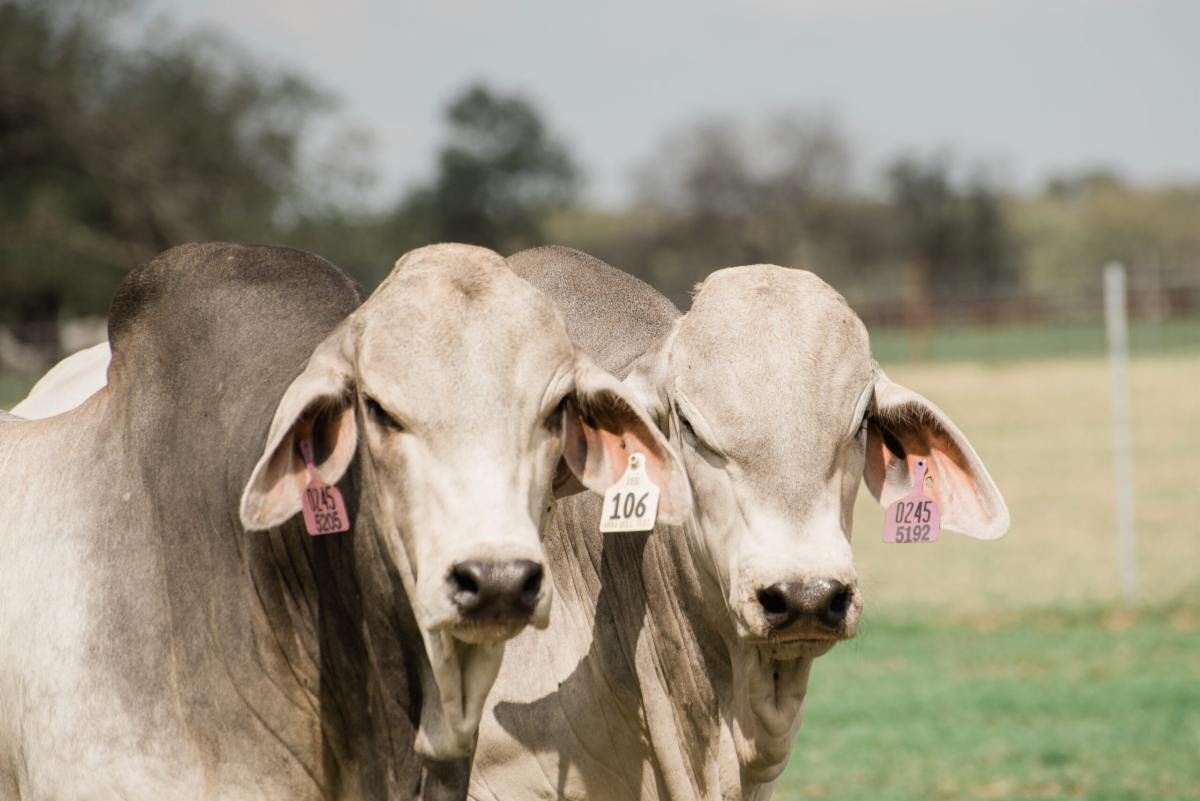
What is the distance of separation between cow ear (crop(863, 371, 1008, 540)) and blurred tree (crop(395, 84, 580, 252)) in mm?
58785

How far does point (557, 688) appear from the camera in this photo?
459 centimetres

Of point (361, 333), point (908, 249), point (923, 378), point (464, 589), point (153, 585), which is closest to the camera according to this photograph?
point (464, 589)

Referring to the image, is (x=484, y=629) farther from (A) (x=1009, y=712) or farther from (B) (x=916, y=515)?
(A) (x=1009, y=712)

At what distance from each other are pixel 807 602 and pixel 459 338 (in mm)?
1036

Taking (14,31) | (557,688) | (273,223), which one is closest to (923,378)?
(273,223)

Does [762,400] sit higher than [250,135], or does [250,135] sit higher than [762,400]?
[250,135]

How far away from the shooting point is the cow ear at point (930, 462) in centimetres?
424

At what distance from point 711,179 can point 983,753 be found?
57.1 m

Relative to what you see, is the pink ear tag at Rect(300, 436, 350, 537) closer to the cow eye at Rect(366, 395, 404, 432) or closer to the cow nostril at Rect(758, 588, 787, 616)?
the cow eye at Rect(366, 395, 404, 432)

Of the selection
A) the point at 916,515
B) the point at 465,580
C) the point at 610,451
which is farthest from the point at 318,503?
the point at 916,515

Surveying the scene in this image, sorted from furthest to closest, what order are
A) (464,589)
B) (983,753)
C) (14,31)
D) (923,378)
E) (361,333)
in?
(14,31), (923,378), (983,753), (361,333), (464,589)

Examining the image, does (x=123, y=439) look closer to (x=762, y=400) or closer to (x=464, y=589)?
(x=464, y=589)

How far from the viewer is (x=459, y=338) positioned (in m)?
3.40

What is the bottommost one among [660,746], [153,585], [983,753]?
[983,753]
